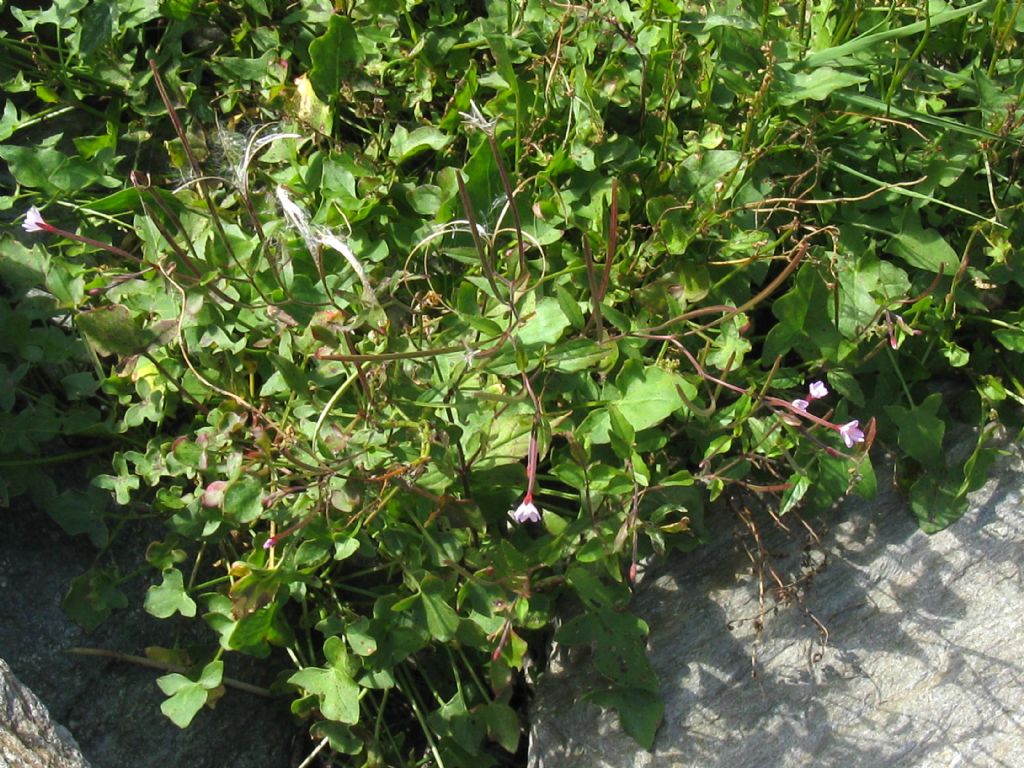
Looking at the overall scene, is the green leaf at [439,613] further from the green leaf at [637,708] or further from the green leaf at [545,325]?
the green leaf at [545,325]

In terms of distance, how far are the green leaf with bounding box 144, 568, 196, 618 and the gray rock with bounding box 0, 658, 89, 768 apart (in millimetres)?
255

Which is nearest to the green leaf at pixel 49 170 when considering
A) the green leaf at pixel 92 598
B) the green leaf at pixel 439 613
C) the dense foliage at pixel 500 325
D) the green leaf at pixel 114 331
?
the dense foliage at pixel 500 325

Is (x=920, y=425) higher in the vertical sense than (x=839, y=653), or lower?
higher

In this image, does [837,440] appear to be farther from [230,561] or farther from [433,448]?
[230,561]

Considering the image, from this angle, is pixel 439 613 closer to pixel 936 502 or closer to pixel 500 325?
pixel 500 325

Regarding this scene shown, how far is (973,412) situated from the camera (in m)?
2.20

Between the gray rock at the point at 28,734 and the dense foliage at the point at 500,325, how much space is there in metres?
0.22

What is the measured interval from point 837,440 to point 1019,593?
19.4 inches

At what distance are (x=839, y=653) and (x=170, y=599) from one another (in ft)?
3.97

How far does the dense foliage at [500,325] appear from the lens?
6.18 ft

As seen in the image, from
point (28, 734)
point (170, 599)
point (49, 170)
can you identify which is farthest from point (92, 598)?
point (49, 170)

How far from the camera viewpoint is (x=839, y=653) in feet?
6.92

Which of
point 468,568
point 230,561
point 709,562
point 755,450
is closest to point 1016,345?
point 755,450

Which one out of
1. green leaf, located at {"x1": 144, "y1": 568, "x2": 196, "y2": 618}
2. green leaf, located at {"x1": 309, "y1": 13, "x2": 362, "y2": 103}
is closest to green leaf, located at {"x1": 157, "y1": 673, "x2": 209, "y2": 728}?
green leaf, located at {"x1": 144, "y1": 568, "x2": 196, "y2": 618}
